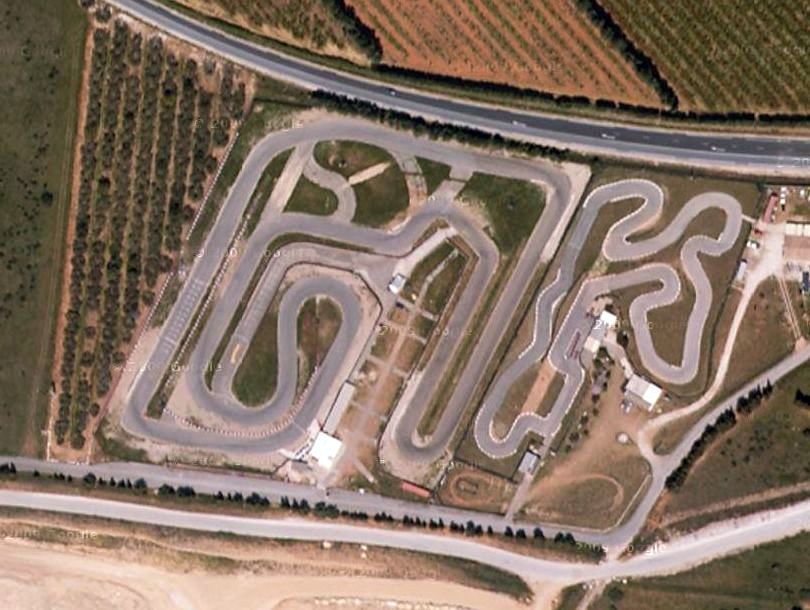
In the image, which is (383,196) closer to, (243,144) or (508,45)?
(243,144)

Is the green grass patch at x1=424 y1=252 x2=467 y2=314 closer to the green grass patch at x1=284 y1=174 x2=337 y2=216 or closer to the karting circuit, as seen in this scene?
the karting circuit

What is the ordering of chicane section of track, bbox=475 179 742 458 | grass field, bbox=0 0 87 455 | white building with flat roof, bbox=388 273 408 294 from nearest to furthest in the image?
1. chicane section of track, bbox=475 179 742 458
2. white building with flat roof, bbox=388 273 408 294
3. grass field, bbox=0 0 87 455

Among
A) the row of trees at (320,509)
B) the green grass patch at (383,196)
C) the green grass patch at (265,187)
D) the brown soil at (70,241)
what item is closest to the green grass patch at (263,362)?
the green grass patch at (265,187)

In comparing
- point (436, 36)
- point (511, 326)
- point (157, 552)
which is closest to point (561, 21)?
point (436, 36)

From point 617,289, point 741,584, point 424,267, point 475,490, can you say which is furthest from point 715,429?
point 424,267

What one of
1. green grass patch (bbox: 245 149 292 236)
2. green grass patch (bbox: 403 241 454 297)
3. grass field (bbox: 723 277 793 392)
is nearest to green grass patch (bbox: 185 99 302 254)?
green grass patch (bbox: 245 149 292 236)

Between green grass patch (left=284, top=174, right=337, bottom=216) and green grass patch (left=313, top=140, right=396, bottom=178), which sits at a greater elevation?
green grass patch (left=313, top=140, right=396, bottom=178)
